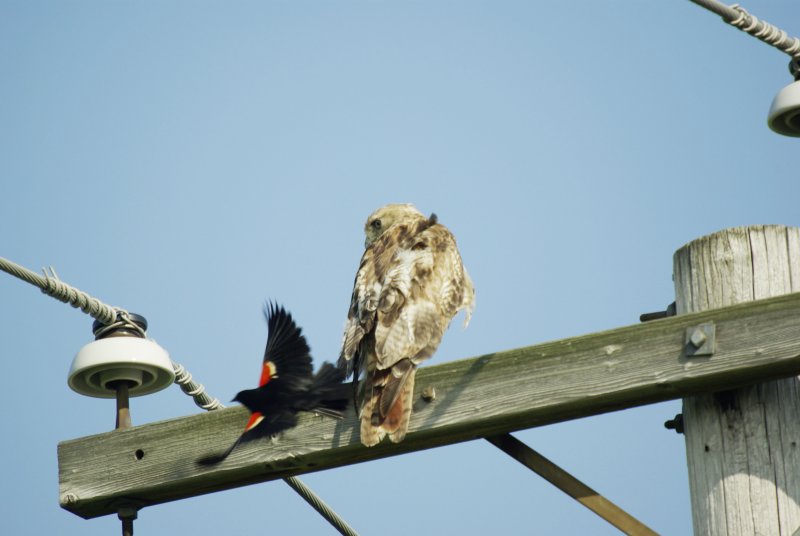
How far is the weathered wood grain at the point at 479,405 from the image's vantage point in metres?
3.40

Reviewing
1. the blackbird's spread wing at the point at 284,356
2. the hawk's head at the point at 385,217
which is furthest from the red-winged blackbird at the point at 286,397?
the hawk's head at the point at 385,217

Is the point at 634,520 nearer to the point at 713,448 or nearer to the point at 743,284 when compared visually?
the point at 713,448

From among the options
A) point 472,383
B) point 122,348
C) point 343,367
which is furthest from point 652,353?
point 122,348

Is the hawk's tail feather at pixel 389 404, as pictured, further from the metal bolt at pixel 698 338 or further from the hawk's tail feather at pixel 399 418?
the metal bolt at pixel 698 338

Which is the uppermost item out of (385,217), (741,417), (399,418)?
(385,217)

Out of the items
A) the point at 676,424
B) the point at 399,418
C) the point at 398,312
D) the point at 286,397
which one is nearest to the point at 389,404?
the point at 399,418

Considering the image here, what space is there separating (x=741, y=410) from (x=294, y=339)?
1.58m

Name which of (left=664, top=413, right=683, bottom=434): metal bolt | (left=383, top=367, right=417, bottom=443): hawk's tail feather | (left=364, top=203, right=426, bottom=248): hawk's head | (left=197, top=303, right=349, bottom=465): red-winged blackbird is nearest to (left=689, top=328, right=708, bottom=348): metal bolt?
(left=664, top=413, right=683, bottom=434): metal bolt

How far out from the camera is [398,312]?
4.24 metres

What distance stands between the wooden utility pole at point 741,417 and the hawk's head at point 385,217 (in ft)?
8.06

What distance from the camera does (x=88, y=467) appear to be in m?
4.17

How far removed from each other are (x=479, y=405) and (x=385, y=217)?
7.97 feet

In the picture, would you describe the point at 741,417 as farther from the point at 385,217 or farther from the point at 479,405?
the point at 385,217

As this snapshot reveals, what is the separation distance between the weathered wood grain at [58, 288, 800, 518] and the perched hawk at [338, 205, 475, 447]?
0.11 m
